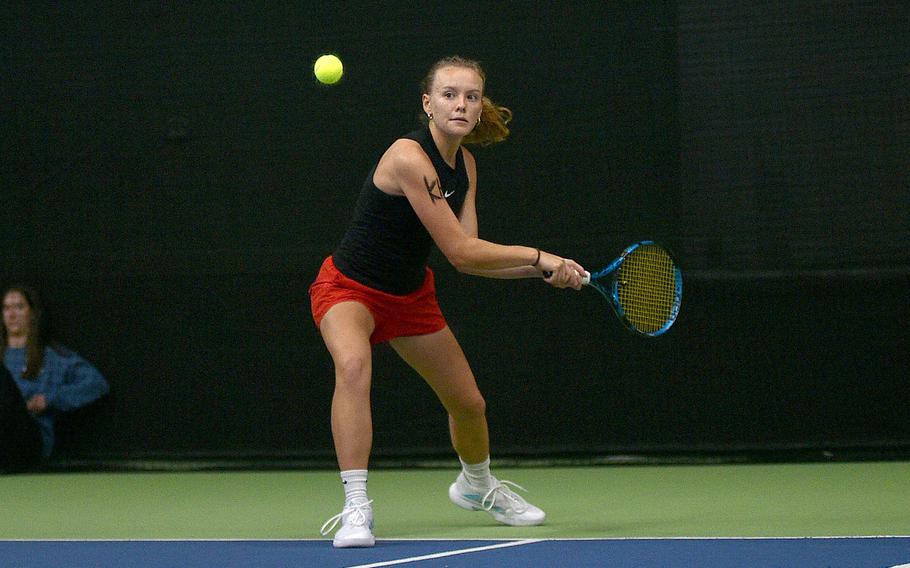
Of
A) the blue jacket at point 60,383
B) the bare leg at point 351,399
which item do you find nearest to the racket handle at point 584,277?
the bare leg at point 351,399

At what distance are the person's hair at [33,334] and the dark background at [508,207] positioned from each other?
90mm

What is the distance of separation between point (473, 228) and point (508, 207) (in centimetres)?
174

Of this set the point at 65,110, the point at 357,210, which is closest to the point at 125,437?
the point at 65,110

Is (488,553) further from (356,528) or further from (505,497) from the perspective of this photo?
(505,497)

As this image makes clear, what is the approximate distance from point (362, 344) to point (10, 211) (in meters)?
2.74

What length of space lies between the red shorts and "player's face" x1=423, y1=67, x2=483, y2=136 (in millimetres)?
452

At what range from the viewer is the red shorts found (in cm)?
373

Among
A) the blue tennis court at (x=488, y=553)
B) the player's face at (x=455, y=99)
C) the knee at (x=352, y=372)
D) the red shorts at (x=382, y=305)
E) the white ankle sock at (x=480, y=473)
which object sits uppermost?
the player's face at (x=455, y=99)

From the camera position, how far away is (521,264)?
139 inches

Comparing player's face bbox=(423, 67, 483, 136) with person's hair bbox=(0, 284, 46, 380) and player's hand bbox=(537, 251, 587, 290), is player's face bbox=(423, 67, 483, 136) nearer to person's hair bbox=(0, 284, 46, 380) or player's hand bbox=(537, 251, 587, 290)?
player's hand bbox=(537, 251, 587, 290)

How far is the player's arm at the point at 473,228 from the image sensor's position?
144 inches

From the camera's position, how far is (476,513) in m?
4.36

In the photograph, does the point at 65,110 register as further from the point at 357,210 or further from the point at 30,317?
the point at 357,210

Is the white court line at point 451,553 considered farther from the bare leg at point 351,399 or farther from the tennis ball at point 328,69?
the tennis ball at point 328,69
